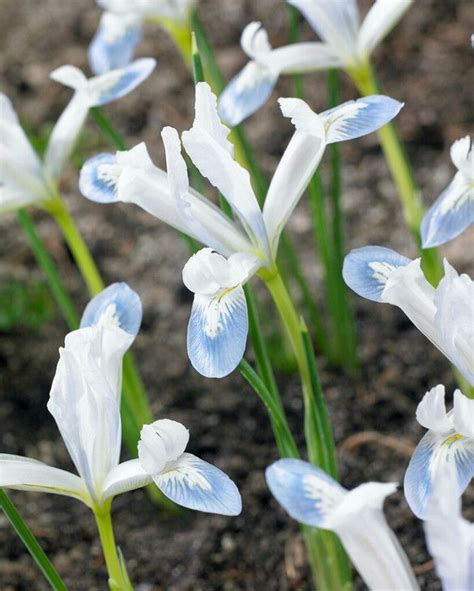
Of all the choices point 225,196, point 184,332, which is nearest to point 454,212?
Result: point 225,196

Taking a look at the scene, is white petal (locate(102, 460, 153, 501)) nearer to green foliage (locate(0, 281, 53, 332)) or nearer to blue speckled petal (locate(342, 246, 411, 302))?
blue speckled petal (locate(342, 246, 411, 302))

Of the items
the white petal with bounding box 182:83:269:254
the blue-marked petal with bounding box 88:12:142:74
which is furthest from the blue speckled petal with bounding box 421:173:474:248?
the blue-marked petal with bounding box 88:12:142:74

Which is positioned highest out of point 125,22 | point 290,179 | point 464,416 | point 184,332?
point 125,22

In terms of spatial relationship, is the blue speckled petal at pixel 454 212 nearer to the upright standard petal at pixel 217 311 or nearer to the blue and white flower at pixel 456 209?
the blue and white flower at pixel 456 209

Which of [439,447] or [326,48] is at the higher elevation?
[326,48]

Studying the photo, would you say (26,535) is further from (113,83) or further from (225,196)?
(113,83)

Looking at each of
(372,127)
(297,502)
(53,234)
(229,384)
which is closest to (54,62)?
(53,234)
